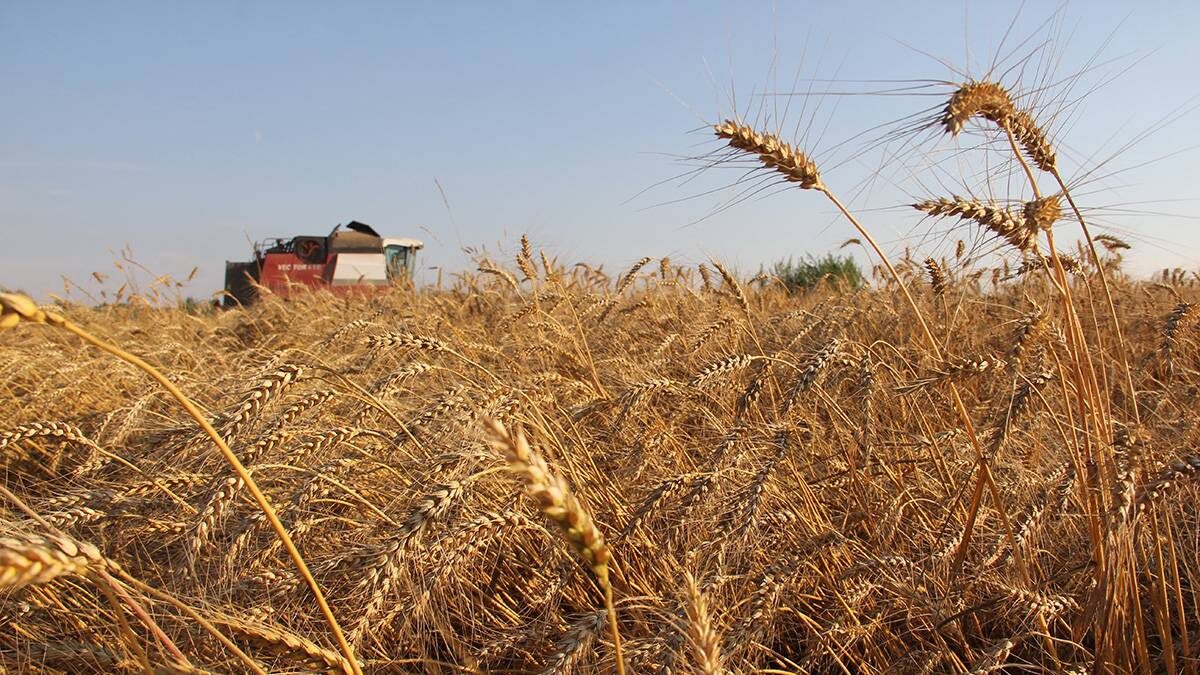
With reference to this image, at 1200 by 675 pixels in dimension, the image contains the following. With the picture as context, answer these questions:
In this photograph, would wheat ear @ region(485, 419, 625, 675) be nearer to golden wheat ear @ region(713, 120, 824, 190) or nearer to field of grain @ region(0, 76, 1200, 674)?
field of grain @ region(0, 76, 1200, 674)

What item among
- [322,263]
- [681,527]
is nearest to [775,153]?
[681,527]

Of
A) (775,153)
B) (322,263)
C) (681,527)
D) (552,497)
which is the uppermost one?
(322,263)

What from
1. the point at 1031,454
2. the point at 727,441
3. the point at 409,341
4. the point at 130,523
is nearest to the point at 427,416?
the point at 409,341

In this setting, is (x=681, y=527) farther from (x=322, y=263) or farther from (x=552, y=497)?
(x=322, y=263)

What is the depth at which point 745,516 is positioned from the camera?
1.81 metres

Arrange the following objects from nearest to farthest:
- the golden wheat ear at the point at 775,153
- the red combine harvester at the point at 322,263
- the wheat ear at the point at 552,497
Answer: the wheat ear at the point at 552,497
the golden wheat ear at the point at 775,153
the red combine harvester at the point at 322,263

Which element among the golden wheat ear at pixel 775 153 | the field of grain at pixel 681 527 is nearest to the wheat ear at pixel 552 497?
the field of grain at pixel 681 527

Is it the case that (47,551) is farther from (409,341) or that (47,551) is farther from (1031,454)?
(1031,454)

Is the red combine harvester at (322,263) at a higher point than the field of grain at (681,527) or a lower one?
higher

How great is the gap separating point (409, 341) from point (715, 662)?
1664 millimetres

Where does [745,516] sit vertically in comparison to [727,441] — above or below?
below

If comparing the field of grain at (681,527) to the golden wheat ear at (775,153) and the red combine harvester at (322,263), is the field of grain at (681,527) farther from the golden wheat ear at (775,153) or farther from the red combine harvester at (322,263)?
the red combine harvester at (322,263)

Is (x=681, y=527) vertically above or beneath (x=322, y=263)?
beneath

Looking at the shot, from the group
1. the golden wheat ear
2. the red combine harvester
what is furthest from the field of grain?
the red combine harvester
